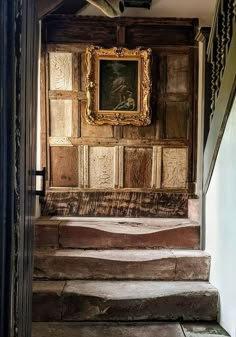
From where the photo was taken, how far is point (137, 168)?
11.9 feet

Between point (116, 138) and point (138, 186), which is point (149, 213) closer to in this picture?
point (138, 186)

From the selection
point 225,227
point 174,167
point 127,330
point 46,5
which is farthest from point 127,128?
point 46,5

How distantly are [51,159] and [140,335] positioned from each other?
1924 millimetres

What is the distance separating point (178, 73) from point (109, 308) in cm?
228

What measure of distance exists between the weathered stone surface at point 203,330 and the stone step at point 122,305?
0.05 metres

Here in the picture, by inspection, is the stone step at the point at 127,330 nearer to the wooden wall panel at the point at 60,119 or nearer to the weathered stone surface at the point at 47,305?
the weathered stone surface at the point at 47,305

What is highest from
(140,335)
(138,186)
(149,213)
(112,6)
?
(112,6)

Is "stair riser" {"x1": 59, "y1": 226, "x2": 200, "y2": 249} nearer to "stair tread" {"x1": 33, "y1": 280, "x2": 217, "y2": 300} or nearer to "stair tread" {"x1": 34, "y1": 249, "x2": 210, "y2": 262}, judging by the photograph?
"stair tread" {"x1": 34, "y1": 249, "x2": 210, "y2": 262}

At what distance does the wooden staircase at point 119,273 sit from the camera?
7.79ft

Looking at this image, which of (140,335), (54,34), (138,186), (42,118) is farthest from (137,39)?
(140,335)

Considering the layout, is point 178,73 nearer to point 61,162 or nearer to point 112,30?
point 112,30

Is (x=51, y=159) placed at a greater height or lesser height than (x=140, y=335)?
greater

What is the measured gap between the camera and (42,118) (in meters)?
3.57

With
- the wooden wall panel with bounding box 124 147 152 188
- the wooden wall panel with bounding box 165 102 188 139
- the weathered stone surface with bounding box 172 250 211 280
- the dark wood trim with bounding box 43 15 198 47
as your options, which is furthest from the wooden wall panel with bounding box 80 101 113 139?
the weathered stone surface with bounding box 172 250 211 280
